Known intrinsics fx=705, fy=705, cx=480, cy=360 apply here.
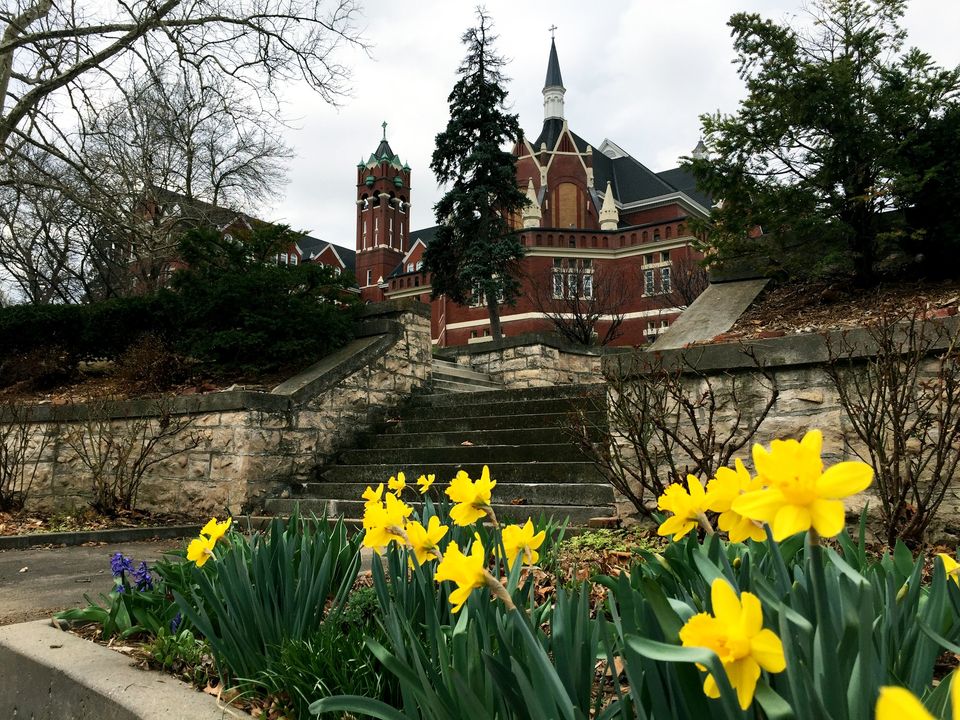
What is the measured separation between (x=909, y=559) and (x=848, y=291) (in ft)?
17.5

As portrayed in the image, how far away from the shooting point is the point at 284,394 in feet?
23.8

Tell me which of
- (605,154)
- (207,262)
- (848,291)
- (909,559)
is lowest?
(909,559)

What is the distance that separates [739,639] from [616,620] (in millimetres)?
690

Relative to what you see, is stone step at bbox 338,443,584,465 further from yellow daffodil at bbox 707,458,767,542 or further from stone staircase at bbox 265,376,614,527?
yellow daffodil at bbox 707,458,767,542

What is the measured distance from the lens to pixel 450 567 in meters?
1.28

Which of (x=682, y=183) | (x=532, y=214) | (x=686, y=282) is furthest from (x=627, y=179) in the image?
(x=686, y=282)

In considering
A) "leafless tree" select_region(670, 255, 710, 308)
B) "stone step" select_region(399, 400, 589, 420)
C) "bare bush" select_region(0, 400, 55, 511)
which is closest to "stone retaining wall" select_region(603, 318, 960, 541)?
"stone step" select_region(399, 400, 589, 420)

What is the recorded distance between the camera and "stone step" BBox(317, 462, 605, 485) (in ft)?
20.2

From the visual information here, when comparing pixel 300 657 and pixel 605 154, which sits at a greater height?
pixel 605 154

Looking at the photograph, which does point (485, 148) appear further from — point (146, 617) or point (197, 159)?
point (146, 617)

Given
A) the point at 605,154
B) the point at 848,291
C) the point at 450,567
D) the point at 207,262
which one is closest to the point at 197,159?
the point at 207,262

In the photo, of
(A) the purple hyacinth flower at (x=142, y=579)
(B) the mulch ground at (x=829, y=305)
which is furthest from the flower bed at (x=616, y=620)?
(B) the mulch ground at (x=829, y=305)

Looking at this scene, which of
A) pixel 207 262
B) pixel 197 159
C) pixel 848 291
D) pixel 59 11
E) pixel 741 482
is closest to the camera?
pixel 741 482

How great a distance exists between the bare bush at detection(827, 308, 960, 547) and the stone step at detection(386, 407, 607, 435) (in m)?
3.03
